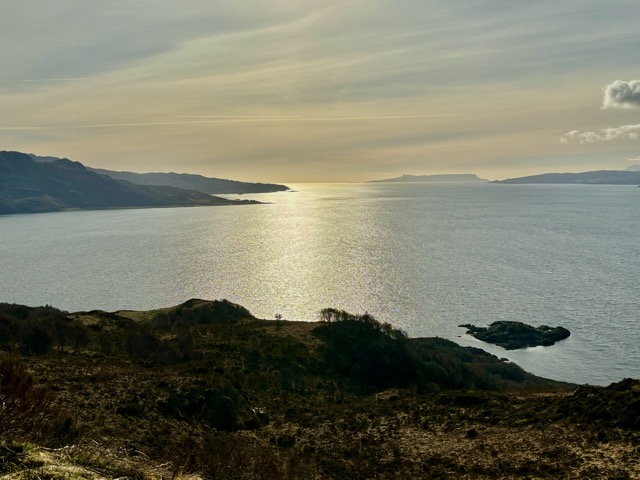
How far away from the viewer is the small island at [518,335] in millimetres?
84562

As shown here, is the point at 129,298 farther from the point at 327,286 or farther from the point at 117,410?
the point at 117,410

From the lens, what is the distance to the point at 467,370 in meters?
57.2

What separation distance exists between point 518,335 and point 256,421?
72253mm

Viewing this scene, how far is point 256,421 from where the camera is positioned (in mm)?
28547

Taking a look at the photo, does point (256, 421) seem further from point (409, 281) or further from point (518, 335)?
point (409, 281)

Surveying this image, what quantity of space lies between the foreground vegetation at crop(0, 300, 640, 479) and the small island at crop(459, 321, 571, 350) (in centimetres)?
5004

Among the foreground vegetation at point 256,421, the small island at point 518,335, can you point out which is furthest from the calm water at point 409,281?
the foreground vegetation at point 256,421

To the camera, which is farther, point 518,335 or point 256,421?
point 518,335

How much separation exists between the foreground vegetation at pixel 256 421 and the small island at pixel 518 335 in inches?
1970

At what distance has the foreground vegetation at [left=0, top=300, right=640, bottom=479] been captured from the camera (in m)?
14.1

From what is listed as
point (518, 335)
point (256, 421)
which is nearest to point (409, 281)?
point (518, 335)

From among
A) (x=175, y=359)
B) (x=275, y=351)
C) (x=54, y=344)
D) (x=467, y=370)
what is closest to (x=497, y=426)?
(x=275, y=351)

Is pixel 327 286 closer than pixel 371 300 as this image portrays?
No

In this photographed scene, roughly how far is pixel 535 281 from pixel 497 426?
349 ft
